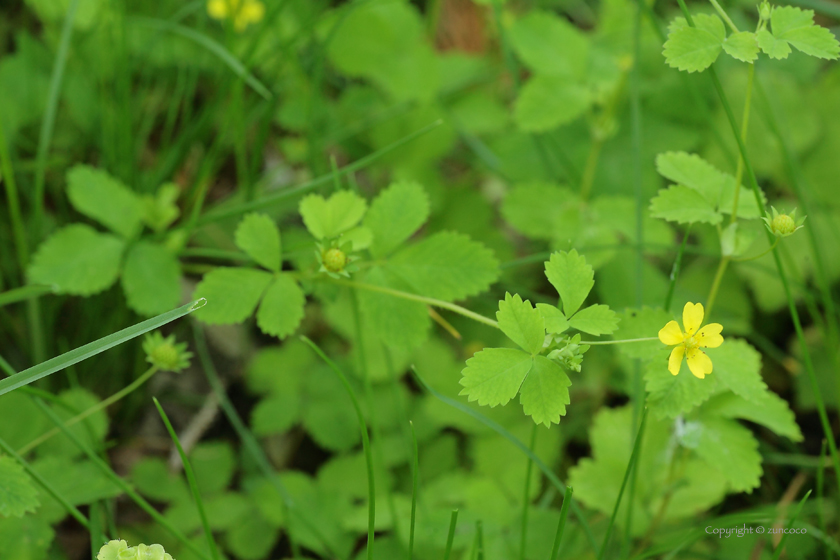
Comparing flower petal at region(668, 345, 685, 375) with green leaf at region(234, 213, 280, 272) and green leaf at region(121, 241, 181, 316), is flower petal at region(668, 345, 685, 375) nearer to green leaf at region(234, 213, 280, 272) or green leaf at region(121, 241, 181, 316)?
green leaf at region(234, 213, 280, 272)

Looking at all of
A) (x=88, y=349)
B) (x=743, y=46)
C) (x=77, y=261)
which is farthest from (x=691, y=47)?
(x=77, y=261)

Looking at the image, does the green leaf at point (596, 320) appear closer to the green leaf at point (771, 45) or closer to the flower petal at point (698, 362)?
the flower petal at point (698, 362)

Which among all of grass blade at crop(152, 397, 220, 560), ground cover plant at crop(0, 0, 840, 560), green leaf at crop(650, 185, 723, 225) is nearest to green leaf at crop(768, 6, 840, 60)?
ground cover plant at crop(0, 0, 840, 560)

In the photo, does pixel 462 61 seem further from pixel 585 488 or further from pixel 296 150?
pixel 585 488

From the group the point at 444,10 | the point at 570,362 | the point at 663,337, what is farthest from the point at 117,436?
the point at 444,10

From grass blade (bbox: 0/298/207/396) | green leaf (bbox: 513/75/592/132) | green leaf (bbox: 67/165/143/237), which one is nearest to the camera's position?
grass blade (bbox: 0/298/207/396)

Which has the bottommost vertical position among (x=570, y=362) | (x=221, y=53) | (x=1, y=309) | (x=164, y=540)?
(x=164, y=540)

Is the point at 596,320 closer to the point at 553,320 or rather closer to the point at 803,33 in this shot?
the point at 553,320
